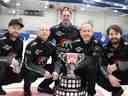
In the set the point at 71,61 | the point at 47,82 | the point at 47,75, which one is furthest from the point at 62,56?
the point at 47,82

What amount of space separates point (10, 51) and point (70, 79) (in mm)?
Result: 702

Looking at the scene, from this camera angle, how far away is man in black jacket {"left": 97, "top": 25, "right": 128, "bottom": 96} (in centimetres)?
275

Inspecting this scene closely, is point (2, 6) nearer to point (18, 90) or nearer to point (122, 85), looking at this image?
point (18, 90)

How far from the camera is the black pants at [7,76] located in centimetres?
293

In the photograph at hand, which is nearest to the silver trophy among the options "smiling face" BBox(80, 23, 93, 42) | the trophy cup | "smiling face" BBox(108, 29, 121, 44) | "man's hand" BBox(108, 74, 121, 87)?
the trophy cup

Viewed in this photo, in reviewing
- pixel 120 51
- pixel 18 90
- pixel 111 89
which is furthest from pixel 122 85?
pixel 18 90

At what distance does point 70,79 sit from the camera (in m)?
2.56

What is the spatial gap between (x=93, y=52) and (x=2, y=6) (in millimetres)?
1141

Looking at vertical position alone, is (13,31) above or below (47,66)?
above

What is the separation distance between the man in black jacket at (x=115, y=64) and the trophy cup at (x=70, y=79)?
0.33 meters

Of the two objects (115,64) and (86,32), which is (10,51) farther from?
(115,64)

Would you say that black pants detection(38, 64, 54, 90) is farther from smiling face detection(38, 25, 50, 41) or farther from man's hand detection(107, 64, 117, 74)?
man's hand detection(107, 64, 117, 74)

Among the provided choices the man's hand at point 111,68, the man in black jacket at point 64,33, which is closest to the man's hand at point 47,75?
the man in black jacket at point 64,33

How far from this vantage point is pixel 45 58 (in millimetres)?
2859
